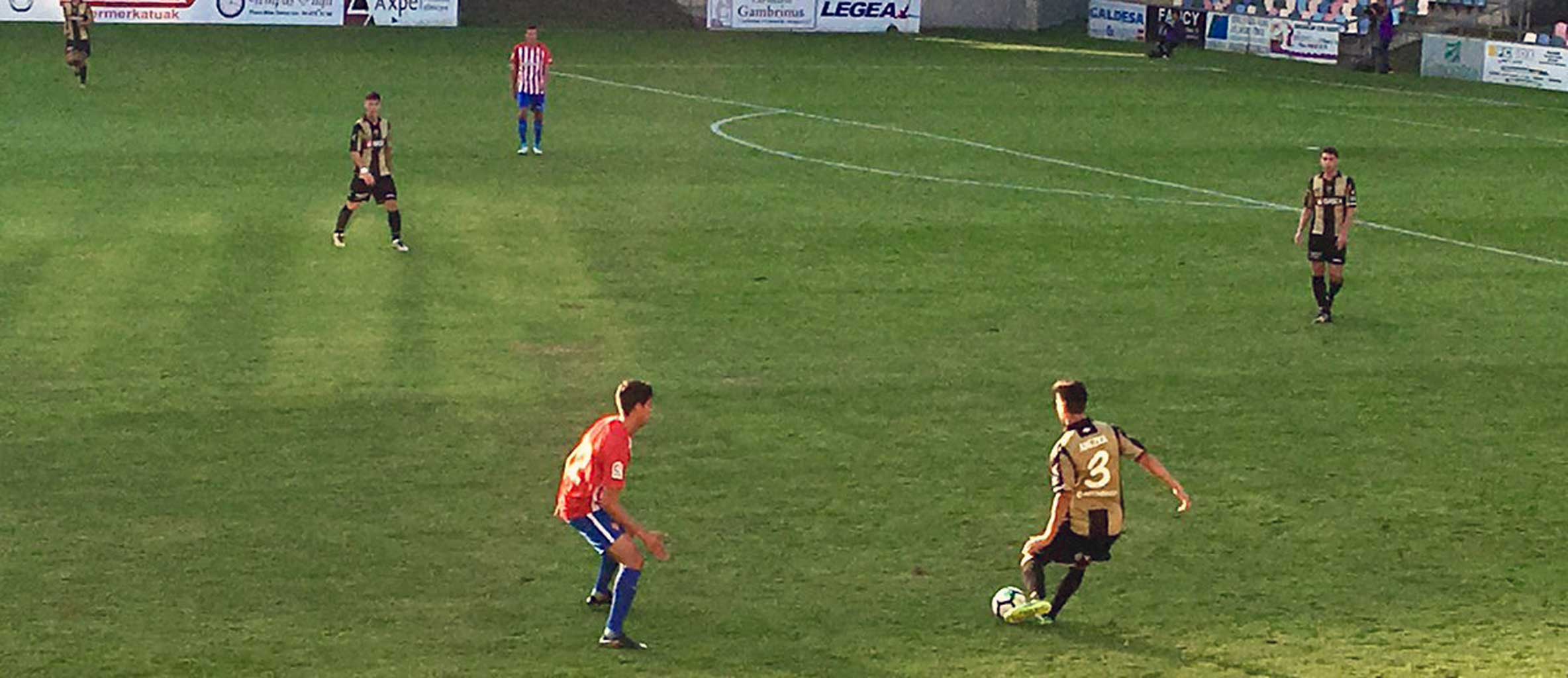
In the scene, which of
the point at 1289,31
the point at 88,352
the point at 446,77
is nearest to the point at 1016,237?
the point at 88,352

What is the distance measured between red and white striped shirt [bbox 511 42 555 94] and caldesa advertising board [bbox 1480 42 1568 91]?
29.5 meters

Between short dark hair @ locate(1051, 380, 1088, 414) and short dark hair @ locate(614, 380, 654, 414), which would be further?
short dark hair @ locate(1051, 380, 1088, 414)

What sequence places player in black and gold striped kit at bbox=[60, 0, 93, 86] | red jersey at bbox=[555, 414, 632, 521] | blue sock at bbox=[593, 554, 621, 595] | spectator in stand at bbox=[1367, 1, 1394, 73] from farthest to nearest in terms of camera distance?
spectator in stand at bbox=[1367, 1, 1394, 73] < player in black and gold striped kit at bbox=[60, 0, 93, 86] < blue sock at bbox=[593, 554, 621, 595] < red jersey at bbox=[555, 414, 632, 521]

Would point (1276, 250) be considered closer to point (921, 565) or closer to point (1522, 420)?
point (1522, 420)

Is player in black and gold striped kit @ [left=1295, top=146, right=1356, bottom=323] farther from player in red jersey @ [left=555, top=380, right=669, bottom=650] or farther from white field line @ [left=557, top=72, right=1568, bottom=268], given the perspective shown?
player in red jersey @ [left=555, top=380, right=669, bottom=650]

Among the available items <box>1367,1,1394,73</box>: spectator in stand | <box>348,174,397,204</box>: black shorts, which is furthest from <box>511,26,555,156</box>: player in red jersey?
<box>1367,1,1394,73</box>: spectator in stand

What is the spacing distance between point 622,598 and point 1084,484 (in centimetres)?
290

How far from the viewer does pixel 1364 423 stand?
19.8 m

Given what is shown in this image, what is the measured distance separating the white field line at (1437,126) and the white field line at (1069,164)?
10823 mm

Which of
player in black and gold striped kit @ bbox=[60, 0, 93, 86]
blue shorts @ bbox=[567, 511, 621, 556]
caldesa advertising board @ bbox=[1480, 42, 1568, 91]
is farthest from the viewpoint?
caldesa advertising board @ bbox=[1480, 42, 1568, 91]

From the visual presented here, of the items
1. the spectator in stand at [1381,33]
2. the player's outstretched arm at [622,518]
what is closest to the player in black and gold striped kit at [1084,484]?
the player's outstretched arm at [622,518]

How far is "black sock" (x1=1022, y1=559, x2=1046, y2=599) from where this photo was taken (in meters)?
13.9

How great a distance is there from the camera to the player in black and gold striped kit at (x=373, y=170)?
26.8 m

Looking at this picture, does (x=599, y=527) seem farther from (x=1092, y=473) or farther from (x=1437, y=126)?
(x=1437, y=126)
